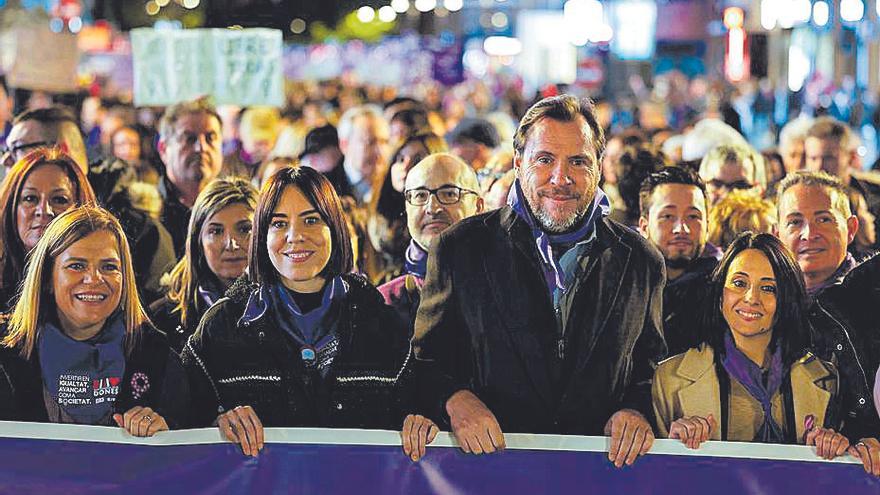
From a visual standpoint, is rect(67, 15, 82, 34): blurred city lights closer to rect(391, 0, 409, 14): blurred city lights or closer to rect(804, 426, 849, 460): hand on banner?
rect(804, 426, 849, 460): hand on banner

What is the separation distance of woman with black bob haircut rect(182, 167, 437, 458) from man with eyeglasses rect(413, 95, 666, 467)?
324mm

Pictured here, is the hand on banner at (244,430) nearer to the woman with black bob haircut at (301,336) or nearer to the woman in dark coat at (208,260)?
the woman with black bob haircut at (301,336)

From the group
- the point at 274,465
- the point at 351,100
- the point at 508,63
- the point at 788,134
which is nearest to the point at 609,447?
the point at 274,465

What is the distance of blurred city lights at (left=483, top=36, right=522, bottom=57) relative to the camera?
75250 mm

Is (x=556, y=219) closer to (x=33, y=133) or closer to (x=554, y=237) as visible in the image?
(x=554, y=237)

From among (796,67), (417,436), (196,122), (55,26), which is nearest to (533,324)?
(417,436)

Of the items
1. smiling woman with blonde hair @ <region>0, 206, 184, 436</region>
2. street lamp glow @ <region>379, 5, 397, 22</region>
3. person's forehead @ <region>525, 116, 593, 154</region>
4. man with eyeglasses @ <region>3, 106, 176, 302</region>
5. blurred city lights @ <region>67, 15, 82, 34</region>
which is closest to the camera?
person's forehead @ <region>525, 116, 593, 154</region>

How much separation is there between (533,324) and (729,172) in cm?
456

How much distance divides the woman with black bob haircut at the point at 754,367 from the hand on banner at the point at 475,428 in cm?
77

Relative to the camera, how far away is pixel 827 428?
5.39 meters

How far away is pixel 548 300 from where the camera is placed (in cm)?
523

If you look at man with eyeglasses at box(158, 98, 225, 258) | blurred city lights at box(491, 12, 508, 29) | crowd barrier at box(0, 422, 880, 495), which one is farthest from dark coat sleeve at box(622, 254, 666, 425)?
blurred city lights at box(491, 12, 508, 29)

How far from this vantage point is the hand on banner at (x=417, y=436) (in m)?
5.12

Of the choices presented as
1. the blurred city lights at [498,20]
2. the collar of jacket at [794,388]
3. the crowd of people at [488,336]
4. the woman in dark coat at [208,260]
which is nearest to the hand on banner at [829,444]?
the crowd of people at [488,336]
